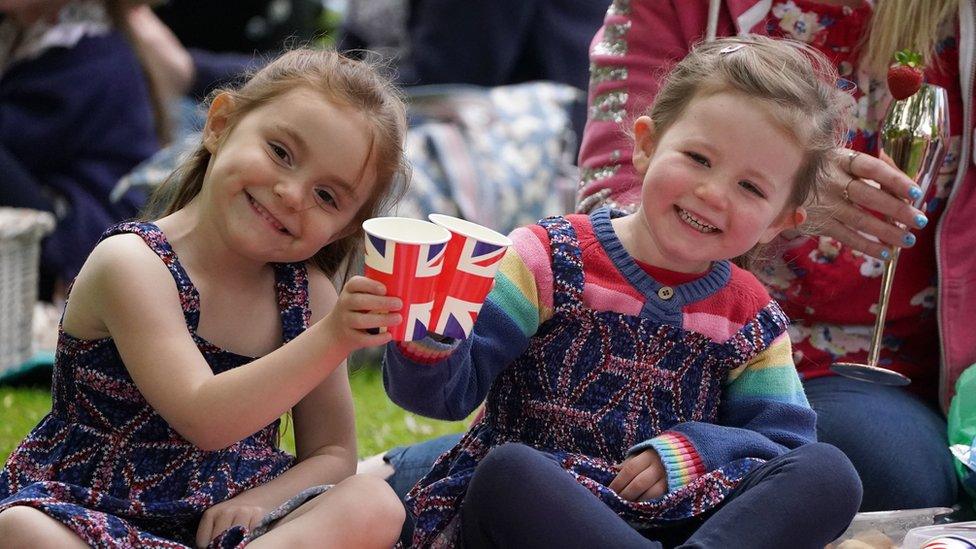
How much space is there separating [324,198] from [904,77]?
3.03 feet

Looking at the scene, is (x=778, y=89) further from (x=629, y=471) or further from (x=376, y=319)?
(x=376, y=319)

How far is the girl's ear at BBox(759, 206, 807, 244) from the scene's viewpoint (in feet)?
5.76

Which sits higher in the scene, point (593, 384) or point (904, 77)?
point (904, 77)

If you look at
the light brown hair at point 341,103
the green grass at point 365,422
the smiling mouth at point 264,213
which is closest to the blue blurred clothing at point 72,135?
the green grass at point 365,422

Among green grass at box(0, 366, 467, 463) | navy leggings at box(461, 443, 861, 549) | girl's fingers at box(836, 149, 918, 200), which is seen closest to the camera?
navy leggings at box(461, 443, 861, 549)

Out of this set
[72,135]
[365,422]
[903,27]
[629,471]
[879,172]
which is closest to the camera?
[629,471]

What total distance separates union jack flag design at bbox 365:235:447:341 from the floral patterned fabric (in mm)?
898

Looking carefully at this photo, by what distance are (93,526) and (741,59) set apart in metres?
1.03

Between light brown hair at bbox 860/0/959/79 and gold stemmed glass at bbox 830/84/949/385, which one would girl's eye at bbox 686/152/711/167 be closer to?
gold stemmed glass at bbox 830/84/949/385

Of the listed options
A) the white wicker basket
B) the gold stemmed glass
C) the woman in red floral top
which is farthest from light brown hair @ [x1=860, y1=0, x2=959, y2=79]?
the white wicker basket

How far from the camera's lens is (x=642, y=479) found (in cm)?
157

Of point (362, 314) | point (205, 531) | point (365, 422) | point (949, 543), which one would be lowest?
point (365, 422)

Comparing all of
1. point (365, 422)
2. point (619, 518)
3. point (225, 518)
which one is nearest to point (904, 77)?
point (619, 518)

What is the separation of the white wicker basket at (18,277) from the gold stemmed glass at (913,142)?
2.00 metres
